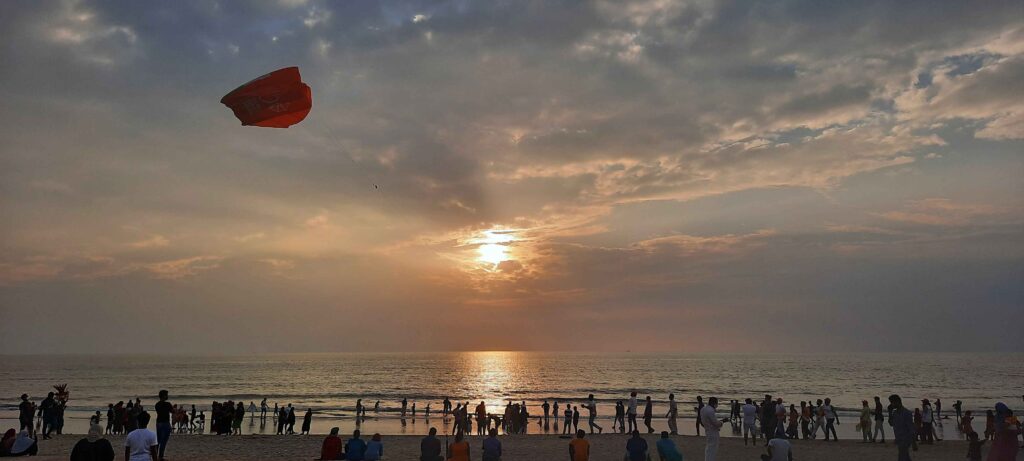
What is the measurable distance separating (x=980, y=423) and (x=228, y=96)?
44639 mm

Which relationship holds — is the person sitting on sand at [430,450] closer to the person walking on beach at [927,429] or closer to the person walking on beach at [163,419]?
the person walking on beach at [163,419]

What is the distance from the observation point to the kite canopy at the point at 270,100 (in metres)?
19.1

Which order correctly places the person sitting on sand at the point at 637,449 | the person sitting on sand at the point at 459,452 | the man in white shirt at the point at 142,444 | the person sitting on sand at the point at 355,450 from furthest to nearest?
the person sitting on sand at the point at 355,450 < the person sitting on sand at the point at 637,449 < the person sitting on sand at the point at 459,452 < the man in white shirt at the point at 142,444

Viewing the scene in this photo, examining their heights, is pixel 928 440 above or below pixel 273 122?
below

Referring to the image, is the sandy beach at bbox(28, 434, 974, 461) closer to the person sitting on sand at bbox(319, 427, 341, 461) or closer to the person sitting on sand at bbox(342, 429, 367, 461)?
the person sitting on sand at bbox(319, 427, 341, 461)

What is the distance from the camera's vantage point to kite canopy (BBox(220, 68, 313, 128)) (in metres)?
19.1

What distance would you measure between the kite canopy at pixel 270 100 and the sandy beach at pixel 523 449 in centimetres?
1047

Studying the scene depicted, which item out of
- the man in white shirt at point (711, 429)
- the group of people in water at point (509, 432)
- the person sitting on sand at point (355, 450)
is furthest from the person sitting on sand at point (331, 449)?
the man in white shirt at point (711, 429)

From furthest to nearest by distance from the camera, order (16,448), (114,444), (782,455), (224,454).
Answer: (114,444) < (224,454) < (16,448) < (782,455)

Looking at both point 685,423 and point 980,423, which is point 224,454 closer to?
point 685,423

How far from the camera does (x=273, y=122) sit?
1936cm

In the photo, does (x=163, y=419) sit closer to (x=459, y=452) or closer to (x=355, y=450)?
(x=355, y=450)

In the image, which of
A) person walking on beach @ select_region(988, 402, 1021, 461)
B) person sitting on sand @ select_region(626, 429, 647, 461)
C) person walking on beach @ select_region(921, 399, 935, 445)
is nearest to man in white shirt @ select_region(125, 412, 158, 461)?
person sitting on sand @ select_region(626, 429, 647, 461)

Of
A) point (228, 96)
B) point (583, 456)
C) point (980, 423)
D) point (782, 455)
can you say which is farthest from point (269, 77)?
point (980, 423)
